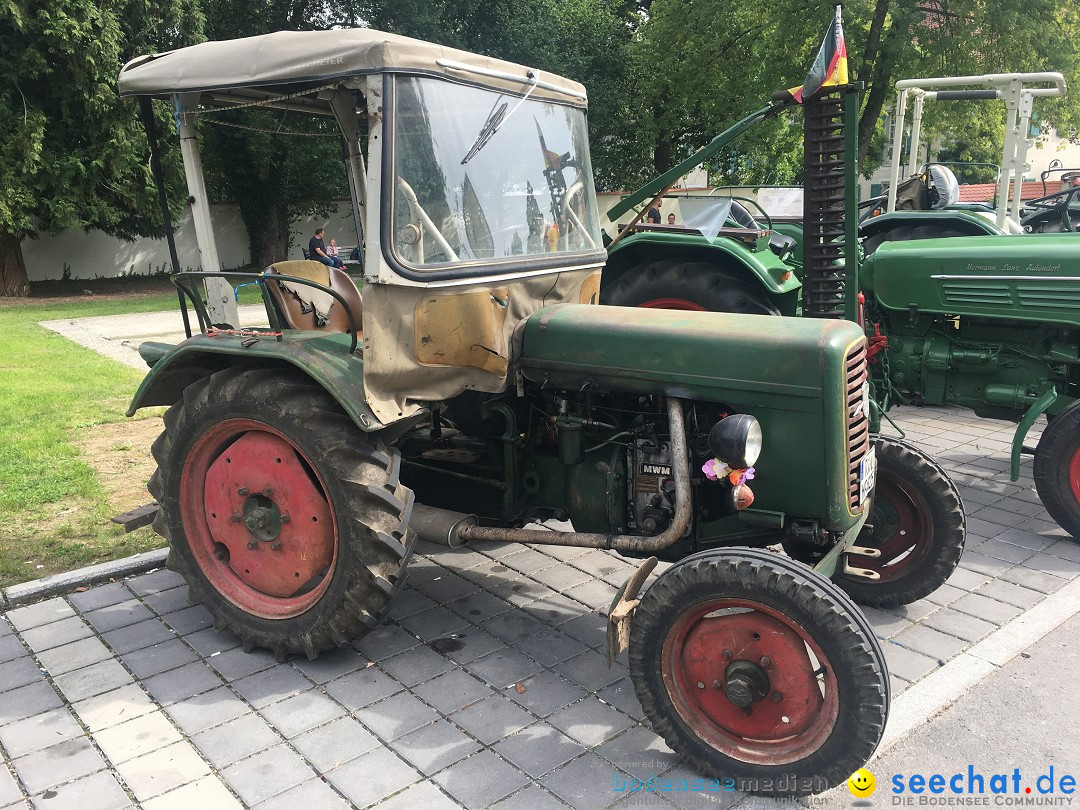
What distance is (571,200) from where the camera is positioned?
377cm

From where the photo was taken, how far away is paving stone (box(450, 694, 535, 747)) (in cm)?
288

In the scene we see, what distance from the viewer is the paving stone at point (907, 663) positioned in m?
3.26

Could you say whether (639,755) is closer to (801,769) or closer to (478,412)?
(801,769)

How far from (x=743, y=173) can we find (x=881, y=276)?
1610 centimetres

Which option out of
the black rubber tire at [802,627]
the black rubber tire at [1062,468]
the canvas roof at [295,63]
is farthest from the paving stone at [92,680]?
the black rubber tire at [1062,468]

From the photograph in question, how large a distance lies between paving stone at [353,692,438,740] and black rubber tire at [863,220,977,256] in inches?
226

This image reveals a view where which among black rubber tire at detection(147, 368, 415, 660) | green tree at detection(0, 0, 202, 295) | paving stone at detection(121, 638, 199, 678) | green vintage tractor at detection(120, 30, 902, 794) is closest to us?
green vintage tractor at detection(120, 30, 902, 794)

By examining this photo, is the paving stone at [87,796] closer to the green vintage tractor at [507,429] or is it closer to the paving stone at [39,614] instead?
the green vintage tractor at [507,429]

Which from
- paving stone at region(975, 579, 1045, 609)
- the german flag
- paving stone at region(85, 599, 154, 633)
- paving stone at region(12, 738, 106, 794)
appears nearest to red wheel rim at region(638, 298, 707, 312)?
the german flag

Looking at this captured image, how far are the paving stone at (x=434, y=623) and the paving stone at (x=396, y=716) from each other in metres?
0.46

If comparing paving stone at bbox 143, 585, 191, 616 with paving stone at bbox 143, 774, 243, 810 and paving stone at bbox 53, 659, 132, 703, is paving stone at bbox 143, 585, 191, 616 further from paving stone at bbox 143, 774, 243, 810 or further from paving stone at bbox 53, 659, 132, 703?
paving stone at bbox 143, 774, 243, 810

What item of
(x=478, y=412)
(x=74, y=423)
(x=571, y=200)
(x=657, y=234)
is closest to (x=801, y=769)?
(x=478, y=412)

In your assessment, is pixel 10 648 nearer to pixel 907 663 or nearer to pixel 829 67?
pixel 907 663

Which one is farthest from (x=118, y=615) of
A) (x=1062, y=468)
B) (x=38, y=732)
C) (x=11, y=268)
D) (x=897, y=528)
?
(x=11, y=268)
